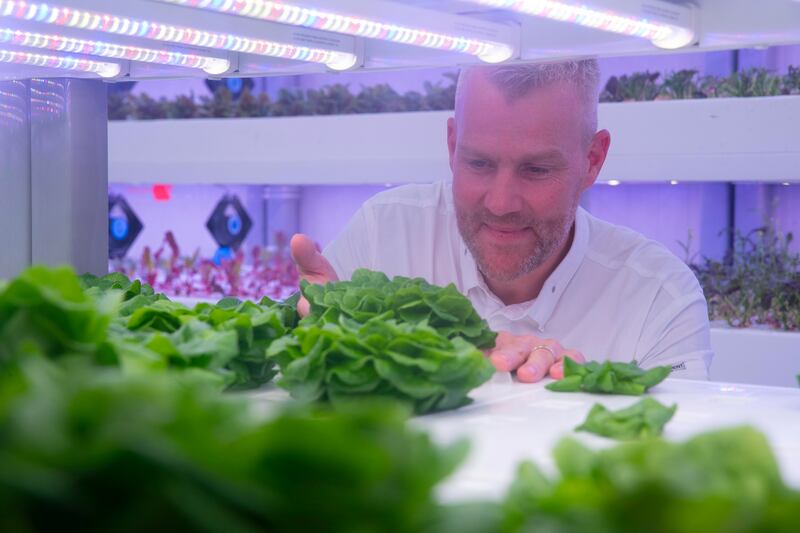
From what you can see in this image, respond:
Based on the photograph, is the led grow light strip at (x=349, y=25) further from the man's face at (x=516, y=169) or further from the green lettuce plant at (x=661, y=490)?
the green lettuce plant at (x=661, y=490)

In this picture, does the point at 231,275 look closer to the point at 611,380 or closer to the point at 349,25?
the point at 349,25

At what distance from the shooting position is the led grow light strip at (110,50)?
1603 millimetres

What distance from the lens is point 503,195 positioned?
2168 millimetres

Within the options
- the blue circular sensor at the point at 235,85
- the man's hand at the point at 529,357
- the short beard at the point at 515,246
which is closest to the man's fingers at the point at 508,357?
the man's hand at the point at 529,357

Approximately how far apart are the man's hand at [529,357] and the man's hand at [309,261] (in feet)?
1.21

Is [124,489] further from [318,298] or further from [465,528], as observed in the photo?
[318,298]

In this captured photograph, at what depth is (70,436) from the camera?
435mm

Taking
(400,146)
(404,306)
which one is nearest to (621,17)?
(404,306)

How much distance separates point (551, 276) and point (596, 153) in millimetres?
295

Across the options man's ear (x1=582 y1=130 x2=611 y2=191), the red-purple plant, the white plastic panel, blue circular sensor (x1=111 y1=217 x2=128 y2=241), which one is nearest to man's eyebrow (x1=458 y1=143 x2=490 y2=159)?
man's ear (x1=582 y1=130 x2=611 y2=191)

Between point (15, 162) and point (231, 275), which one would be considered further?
point (231, 275)

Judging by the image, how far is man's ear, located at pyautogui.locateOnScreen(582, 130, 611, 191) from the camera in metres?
2.33

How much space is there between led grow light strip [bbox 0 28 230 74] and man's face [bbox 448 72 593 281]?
0.56 meters

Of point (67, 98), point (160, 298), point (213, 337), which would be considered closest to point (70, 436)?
point (213, 337)
